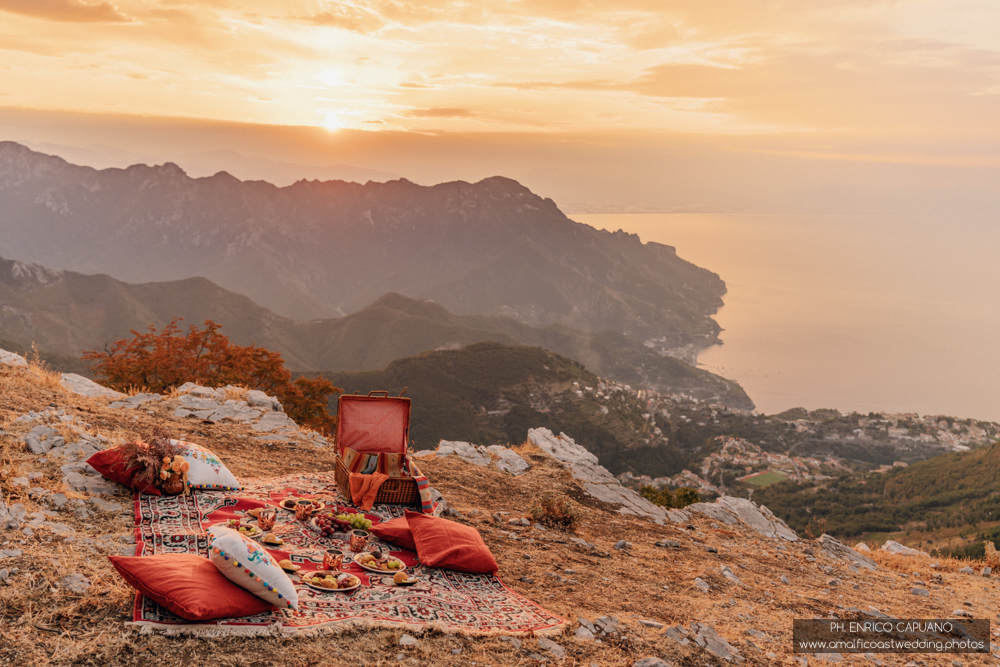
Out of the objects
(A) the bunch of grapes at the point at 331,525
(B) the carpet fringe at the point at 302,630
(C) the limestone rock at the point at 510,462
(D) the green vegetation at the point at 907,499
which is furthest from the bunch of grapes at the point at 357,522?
(D) the green vegetation at the point at 907,499

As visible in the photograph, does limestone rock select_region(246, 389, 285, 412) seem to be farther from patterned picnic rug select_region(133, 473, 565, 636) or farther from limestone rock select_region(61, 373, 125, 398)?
patterned picnic rug select_region(133, 473, 565, 636)

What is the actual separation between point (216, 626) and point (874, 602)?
8258mm

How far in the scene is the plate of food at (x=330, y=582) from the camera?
5242 mm

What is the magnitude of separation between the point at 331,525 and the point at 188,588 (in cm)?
256

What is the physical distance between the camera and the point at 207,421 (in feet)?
37.6

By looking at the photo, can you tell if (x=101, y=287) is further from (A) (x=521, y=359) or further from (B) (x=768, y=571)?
(B) (x=768, y=571)

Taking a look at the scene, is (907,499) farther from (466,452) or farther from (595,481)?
(466,452)

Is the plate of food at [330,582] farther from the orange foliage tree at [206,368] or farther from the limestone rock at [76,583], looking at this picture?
the orange foliage tree at [206,368]

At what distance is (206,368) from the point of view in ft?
71.0

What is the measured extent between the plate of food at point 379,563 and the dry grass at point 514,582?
1.28m

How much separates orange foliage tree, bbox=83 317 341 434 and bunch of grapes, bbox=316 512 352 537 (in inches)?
505

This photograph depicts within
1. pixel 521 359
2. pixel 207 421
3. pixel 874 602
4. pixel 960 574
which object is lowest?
pixel 521 359

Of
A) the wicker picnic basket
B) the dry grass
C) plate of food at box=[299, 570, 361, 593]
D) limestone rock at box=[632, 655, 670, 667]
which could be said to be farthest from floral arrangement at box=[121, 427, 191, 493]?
limestone rock at box=[632, 655, 670, 667]

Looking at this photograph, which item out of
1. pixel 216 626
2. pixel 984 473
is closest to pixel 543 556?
pixel 216 626
